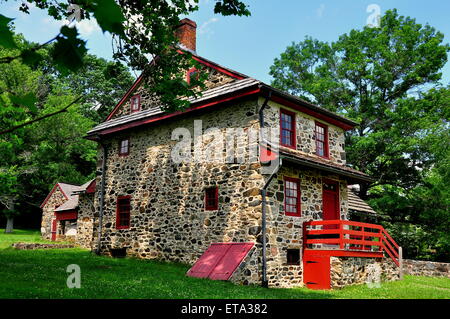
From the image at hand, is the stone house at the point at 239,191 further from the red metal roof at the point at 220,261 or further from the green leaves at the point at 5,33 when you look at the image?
the green leaves at the point at 5,33

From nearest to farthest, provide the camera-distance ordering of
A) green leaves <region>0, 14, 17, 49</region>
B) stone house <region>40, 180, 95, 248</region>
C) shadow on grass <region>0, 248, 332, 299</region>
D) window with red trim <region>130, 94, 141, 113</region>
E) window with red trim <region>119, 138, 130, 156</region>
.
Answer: green leaves <region>0, 14, 17, 49</region> < shadow on grass <region>0, 248, 332, 299</region> < window with red trim <region>119, 138, 130, 156</region> < window with red trim <region>130, 94, 141, 113</region> < stone house <region>40, 180, 95, 248</region>

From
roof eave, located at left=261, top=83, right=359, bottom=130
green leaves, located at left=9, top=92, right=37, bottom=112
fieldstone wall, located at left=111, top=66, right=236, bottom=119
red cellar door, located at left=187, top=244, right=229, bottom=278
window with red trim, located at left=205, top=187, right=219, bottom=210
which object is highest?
fieldstone wall, located at left=111, top=66, right=236, bottom=119

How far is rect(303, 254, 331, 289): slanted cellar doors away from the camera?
1289cm

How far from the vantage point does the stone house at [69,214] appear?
880 inches

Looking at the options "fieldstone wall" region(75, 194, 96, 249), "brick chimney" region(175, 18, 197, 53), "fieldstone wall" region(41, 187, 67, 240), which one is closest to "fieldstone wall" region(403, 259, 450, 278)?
"brick chimney" region(175, 18, 197, 53)

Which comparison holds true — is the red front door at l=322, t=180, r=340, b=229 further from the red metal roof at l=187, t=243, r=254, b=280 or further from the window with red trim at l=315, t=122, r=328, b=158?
the red metal roof at l=187, t=243, r=254, b=280

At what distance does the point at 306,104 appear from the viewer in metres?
14.3

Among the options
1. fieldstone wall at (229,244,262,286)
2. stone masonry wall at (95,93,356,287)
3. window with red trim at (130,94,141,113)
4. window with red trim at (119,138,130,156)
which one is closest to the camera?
fieldstone wall at (229,244,262,286)

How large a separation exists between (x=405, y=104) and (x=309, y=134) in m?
10.4

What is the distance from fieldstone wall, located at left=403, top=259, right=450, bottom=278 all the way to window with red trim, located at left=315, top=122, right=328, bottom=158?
25.8ft

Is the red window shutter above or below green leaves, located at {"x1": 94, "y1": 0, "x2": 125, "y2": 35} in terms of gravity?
above

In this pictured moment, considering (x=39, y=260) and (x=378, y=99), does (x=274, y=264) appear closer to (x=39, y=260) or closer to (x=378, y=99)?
(x=39, y=260)

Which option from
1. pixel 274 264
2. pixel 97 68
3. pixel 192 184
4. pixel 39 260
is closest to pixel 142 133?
pixel 192 184
